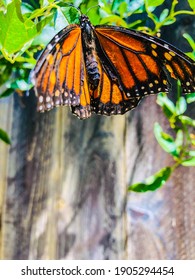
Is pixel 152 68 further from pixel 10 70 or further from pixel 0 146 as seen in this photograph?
pixel 0 146

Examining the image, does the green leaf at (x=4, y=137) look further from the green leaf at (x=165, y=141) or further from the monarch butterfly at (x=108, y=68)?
the monarch butterfly at (x=108, y=68)

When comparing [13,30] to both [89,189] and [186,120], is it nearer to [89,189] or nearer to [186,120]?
[186,120]

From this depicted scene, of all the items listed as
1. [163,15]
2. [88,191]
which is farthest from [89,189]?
[163,15]

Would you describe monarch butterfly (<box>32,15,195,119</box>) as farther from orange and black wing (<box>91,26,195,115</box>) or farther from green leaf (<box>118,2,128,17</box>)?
green leaf (<box>118,2,128,17</box>)

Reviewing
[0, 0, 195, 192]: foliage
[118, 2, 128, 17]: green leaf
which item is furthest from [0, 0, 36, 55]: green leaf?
[118, 2, 128, 17]: green leaf

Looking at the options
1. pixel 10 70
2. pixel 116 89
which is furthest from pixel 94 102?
pixel 10 70

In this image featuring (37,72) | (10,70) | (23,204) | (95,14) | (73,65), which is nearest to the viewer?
(37,72)

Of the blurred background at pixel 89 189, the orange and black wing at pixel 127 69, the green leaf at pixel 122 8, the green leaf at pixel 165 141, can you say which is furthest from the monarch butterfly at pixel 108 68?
the blurred background at pixel 89 189
